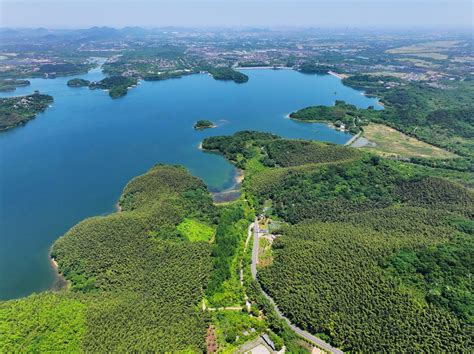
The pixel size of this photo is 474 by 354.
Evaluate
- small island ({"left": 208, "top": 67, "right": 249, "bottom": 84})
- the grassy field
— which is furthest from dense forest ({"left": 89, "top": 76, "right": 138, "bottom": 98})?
the grassy field

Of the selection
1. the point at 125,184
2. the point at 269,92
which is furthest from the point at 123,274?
the point at 269,92

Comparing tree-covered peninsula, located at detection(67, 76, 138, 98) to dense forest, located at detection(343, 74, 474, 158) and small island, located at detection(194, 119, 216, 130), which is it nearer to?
small island, located at detection(194, 119, 216, 130)

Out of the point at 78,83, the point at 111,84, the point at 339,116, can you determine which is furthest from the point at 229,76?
the point at 339,116

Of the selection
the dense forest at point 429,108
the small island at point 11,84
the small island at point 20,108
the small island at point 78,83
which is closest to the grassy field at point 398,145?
the dense forest at point 429,108

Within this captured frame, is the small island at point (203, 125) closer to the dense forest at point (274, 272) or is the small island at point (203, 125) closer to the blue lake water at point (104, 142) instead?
the blue lake water at point (104, 142)

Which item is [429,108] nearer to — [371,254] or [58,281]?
[371,254]

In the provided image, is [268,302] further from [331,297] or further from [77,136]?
[77,136]
